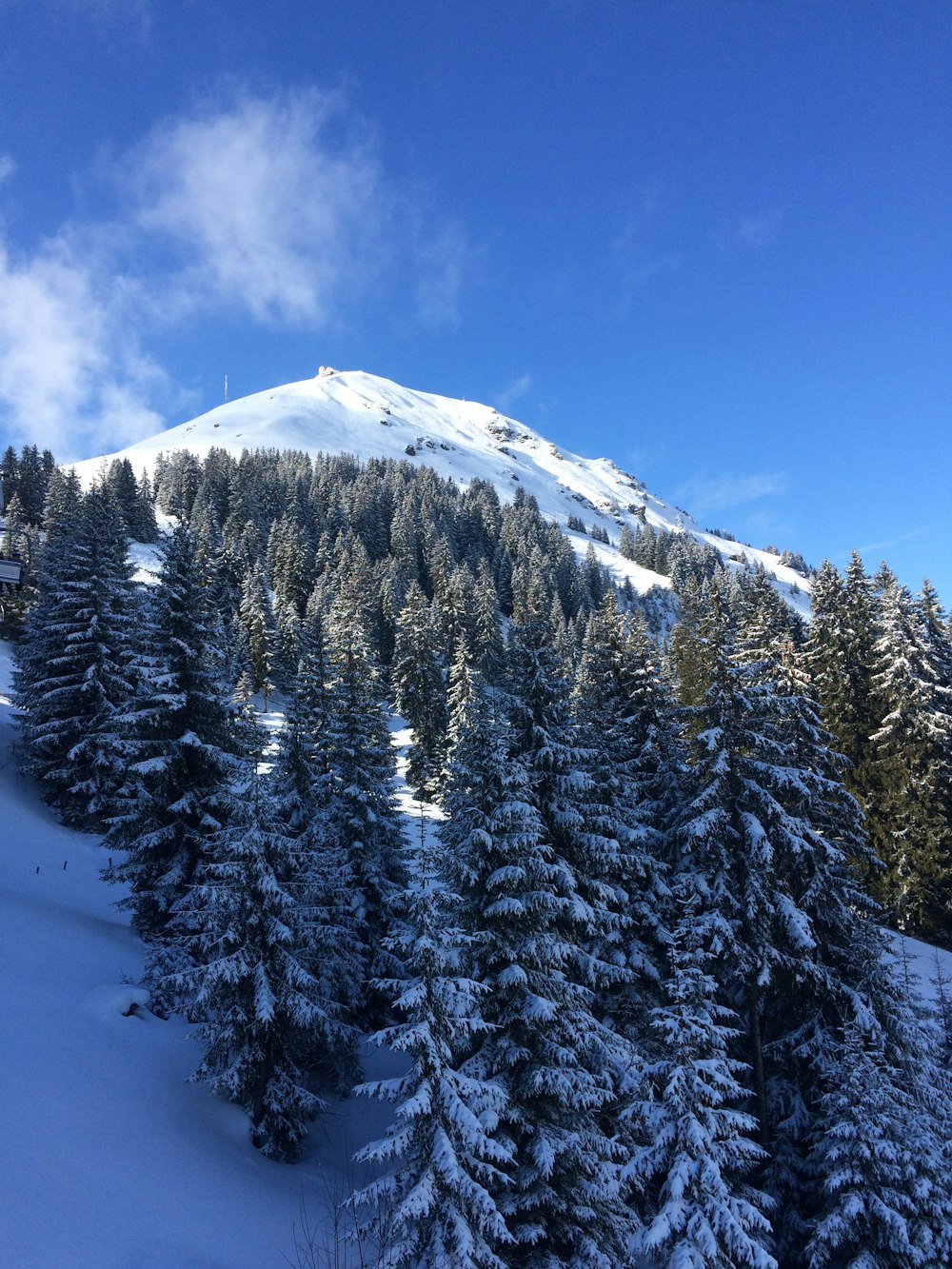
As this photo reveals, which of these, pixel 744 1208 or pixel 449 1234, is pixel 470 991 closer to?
pixel 449 1234

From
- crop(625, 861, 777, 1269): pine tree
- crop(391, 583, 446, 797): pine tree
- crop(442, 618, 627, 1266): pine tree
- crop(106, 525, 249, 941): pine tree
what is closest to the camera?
crop(625, 861, 777, 1269): pine tree

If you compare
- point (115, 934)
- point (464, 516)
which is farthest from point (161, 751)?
point (464, 516)

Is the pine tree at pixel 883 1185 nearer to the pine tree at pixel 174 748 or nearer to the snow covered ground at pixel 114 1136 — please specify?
the snow covered ground at pixel 114 1136

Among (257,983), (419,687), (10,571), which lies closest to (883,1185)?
(257,983)

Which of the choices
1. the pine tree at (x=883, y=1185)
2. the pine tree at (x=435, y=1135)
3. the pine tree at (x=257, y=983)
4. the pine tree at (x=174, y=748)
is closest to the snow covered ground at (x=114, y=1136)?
the pine tree at (x=257, y=983)

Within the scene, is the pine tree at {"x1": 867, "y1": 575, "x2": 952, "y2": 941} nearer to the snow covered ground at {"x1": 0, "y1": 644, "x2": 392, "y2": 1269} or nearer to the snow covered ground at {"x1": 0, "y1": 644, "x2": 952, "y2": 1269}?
the snow covered ground at {"x1": 0, "y1": 644, "x2": 952, "y2": 1269}

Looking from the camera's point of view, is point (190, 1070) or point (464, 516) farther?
point (464, 516)

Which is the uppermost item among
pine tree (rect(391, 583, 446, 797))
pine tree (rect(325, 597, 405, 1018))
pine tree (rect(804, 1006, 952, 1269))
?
pine tree (rect(391, 583, 446, 797))

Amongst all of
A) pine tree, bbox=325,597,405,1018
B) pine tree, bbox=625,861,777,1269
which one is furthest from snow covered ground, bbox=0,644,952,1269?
pine tree, bbox=625,861,777,1269

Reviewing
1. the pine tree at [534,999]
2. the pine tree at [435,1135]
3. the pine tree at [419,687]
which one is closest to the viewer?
the pine tree at [435,1135]

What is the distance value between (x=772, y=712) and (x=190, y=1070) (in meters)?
17.0

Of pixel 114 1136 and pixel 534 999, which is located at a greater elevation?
pixel 534 999

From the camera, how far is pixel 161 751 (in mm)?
17766

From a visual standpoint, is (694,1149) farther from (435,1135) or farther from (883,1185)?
Answer: (435,1135)
